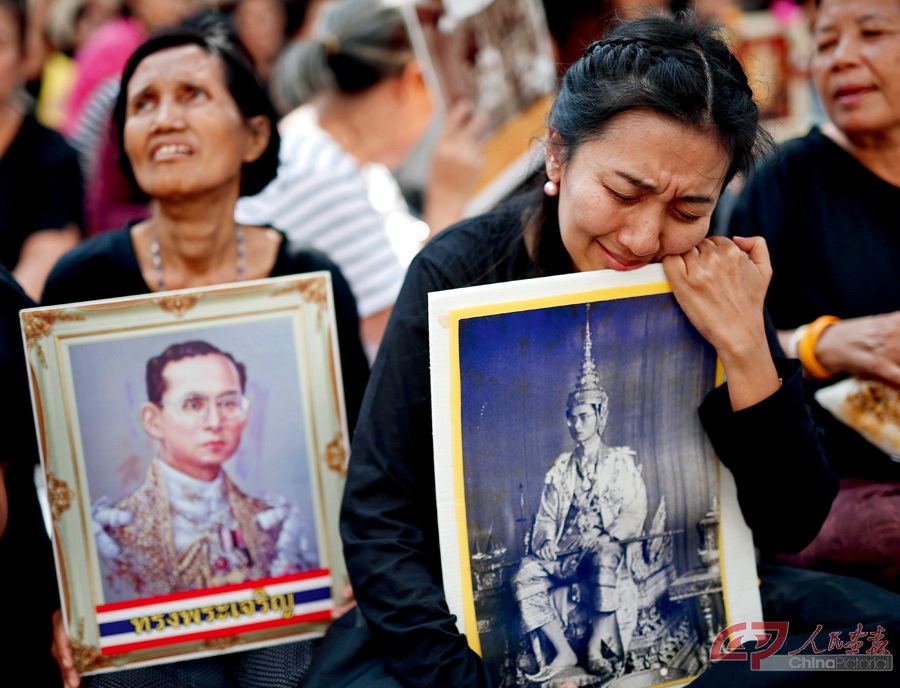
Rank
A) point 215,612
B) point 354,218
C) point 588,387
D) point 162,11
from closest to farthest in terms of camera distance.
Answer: point 588,387
point 215,612
point 354,218
point 162,11

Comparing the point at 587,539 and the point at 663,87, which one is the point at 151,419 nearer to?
the point at 587,539

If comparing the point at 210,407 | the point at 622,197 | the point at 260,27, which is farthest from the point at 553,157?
the point at 260,27

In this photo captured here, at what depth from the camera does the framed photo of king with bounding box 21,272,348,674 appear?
1.60m

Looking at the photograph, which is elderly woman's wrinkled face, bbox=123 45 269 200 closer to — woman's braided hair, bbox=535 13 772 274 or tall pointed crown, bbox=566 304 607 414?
woman's braided hair, bbox=535 13 772 274

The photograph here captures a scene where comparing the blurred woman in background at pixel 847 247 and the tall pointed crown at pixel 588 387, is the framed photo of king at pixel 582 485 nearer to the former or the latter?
the tall pointed crown at pixel 588 387

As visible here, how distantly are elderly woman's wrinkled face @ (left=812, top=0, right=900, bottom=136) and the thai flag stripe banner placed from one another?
5.16 ft

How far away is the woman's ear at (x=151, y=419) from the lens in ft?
5.41

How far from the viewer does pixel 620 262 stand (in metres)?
1.50

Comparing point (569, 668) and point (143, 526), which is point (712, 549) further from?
point (143, 526)

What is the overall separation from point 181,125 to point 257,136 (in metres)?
0.26

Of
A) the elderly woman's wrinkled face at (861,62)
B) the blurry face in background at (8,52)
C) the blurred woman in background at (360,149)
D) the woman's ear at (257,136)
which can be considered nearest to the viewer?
the elderly woman's wrinkled face at (861,62)

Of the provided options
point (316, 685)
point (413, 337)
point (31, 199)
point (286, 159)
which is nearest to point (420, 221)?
point (286, 159)

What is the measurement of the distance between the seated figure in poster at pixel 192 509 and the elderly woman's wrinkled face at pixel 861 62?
1.49 m

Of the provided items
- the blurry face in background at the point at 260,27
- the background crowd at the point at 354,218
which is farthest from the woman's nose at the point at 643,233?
the blurry face in background at the point at 260,27
